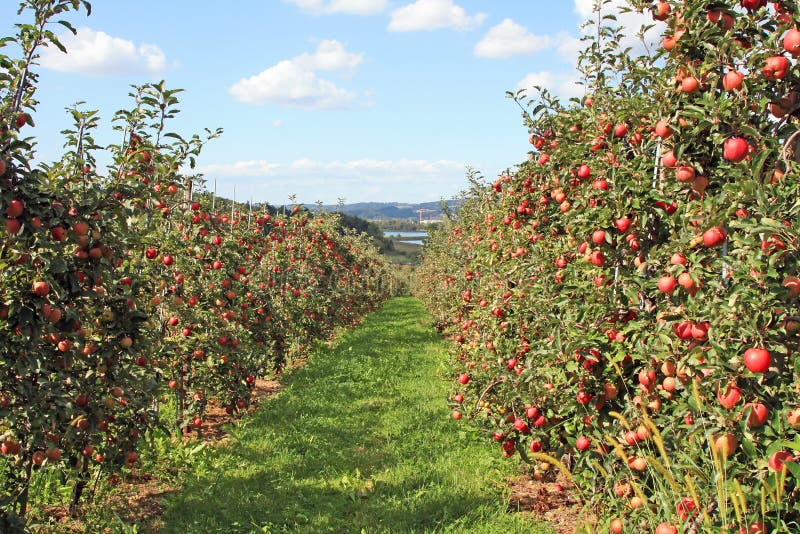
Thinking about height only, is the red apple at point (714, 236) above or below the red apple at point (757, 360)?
above

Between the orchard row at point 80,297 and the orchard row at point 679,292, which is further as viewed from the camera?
the orchard row at point 80,297

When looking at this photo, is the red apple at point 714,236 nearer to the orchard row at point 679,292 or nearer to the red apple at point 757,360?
the orchard row at point 679,292

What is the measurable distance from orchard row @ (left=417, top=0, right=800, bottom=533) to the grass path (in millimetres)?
759

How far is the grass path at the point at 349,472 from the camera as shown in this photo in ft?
14.5

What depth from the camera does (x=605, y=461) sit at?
146 inches

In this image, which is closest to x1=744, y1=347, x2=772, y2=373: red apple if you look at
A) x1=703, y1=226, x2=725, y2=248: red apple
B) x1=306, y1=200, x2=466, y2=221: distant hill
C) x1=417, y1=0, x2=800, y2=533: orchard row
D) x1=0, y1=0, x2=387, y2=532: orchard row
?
x1=417, y1=0, x2=800, y2=533: orchard row

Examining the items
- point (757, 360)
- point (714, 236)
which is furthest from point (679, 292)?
point (757, 360)

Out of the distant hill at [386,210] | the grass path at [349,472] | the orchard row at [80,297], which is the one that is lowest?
the grass path at [349,472]

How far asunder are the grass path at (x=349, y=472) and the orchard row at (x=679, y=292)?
76 cm

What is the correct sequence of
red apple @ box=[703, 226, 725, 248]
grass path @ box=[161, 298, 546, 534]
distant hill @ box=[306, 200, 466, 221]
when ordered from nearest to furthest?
red apple @ box=[703, 226, 725, 248] < grass path @ box=[161, 298, 546, 534] < distant hill @ box=[306, 200, 466, 221]

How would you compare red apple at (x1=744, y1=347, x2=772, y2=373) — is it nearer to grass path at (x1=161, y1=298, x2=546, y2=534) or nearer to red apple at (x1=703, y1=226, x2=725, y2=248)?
→ red apple at (x1=703, y1=226, x2=725, y2=248)

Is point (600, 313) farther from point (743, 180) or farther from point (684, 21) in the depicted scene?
point (684, 21)

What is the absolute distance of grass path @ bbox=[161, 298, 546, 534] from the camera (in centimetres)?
442

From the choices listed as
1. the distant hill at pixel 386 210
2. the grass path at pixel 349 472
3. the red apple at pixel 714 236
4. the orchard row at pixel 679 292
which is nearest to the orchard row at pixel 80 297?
the grass path at pixel 349 472
